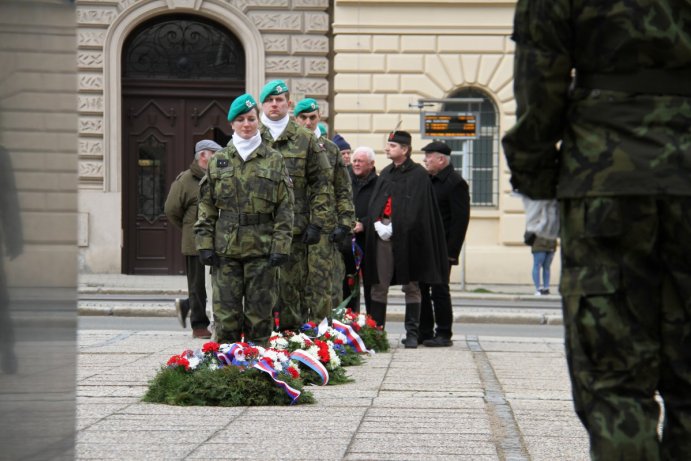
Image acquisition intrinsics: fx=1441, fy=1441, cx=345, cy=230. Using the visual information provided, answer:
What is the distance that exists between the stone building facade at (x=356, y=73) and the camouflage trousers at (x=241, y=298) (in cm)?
1487

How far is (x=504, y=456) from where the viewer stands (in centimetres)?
575

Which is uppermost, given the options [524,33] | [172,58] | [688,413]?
[172,58]

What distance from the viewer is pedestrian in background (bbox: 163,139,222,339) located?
12.8 meters

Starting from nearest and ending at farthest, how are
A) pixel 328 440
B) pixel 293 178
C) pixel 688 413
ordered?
pixel 688 413, pixel 328 440, pixel 293 178

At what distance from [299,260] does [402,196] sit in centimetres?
194

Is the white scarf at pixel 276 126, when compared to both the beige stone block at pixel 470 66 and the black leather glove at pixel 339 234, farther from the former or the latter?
the beige stone block at pixel 470 66

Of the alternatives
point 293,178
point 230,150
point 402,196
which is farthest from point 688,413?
point 402,196

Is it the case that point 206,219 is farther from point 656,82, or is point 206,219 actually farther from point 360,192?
point 656,82

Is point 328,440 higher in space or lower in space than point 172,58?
lower

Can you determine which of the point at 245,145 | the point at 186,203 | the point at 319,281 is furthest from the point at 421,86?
the point at 245,145

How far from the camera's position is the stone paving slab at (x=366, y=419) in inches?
230

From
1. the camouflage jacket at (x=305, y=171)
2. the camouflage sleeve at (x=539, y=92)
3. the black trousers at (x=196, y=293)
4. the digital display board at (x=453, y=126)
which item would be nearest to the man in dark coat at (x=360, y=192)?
the black trousers at (x=196, y=293)

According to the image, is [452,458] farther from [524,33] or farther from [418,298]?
[418,298]

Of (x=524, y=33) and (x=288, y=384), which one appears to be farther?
(x=288, y=384)
